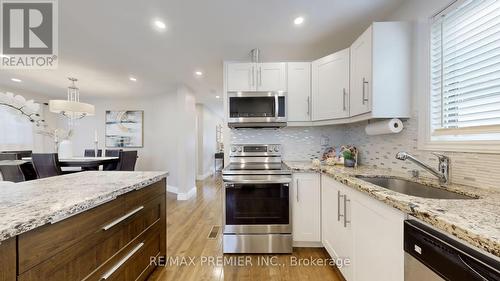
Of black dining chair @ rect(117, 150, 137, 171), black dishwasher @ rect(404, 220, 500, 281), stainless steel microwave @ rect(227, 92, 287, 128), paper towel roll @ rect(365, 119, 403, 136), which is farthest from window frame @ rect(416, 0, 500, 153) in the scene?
black dining chair @ rect(117, 150, 137, 171)

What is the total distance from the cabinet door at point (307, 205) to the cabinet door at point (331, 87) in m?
0.76

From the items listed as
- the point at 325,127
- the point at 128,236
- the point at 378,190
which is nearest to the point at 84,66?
the point at 128,236

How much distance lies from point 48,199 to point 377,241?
1.77 metres

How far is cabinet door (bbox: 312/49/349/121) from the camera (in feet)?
7.28

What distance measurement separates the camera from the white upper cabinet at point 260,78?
2.65m

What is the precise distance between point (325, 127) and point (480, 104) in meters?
1.66

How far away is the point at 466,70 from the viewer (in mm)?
1366

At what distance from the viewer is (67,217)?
962 millimetres

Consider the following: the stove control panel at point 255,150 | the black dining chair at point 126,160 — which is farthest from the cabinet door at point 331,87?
the black dining chair at point 126,160

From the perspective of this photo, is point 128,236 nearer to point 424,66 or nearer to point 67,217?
point 67,217

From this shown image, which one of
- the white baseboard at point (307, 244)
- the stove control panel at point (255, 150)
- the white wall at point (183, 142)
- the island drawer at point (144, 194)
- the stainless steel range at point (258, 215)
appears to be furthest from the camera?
the white wall at point (183, 142)

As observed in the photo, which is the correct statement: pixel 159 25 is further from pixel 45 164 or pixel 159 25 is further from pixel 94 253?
pixel 45 164

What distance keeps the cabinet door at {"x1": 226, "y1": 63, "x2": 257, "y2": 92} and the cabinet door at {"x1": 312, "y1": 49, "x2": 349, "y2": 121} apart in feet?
2.50

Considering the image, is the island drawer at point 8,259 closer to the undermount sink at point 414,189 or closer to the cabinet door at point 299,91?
the undermount sink at point 414,189
